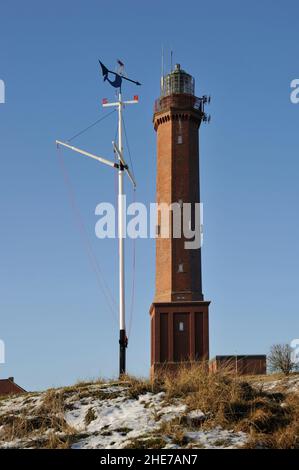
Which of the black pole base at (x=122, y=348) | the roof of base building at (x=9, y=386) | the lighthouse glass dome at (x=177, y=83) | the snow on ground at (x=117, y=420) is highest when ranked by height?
the lighthouse glass dome at (x=177, y=83)

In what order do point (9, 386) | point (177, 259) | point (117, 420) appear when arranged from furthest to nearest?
1. point (9, 386)
2. point (177, 259)
3. point (117, 420)

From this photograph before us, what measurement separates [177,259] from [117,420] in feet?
112

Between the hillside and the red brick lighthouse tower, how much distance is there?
95.1ft

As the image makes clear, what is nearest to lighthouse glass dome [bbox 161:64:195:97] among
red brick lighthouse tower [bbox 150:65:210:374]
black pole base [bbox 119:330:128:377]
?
red brick lighthouse tower [bbox 150:65:210:374]

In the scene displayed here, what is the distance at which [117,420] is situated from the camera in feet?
44.4

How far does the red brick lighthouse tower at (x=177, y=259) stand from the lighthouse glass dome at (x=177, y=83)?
1.58ft

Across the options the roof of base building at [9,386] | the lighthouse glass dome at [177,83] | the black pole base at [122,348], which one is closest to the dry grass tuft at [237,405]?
the black pole base at [122,348]

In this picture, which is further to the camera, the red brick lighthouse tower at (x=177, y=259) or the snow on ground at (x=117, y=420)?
the red brick lighthouse tower at (x=177, y=259)

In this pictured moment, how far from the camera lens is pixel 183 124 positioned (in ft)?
169

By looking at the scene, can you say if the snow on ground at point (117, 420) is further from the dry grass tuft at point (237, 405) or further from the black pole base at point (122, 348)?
the black pole base at point (122, 348)

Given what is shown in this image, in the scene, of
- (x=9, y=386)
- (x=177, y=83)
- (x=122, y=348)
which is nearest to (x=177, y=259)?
(x=177, y=83)

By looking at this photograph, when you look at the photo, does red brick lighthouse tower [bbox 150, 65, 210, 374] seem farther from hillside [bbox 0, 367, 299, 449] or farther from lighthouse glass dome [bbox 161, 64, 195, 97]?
hillside [bbox 0, 367, 299, 449]

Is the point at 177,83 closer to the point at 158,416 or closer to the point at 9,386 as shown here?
the point at 9,386

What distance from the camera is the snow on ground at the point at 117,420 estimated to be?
40.5ft
